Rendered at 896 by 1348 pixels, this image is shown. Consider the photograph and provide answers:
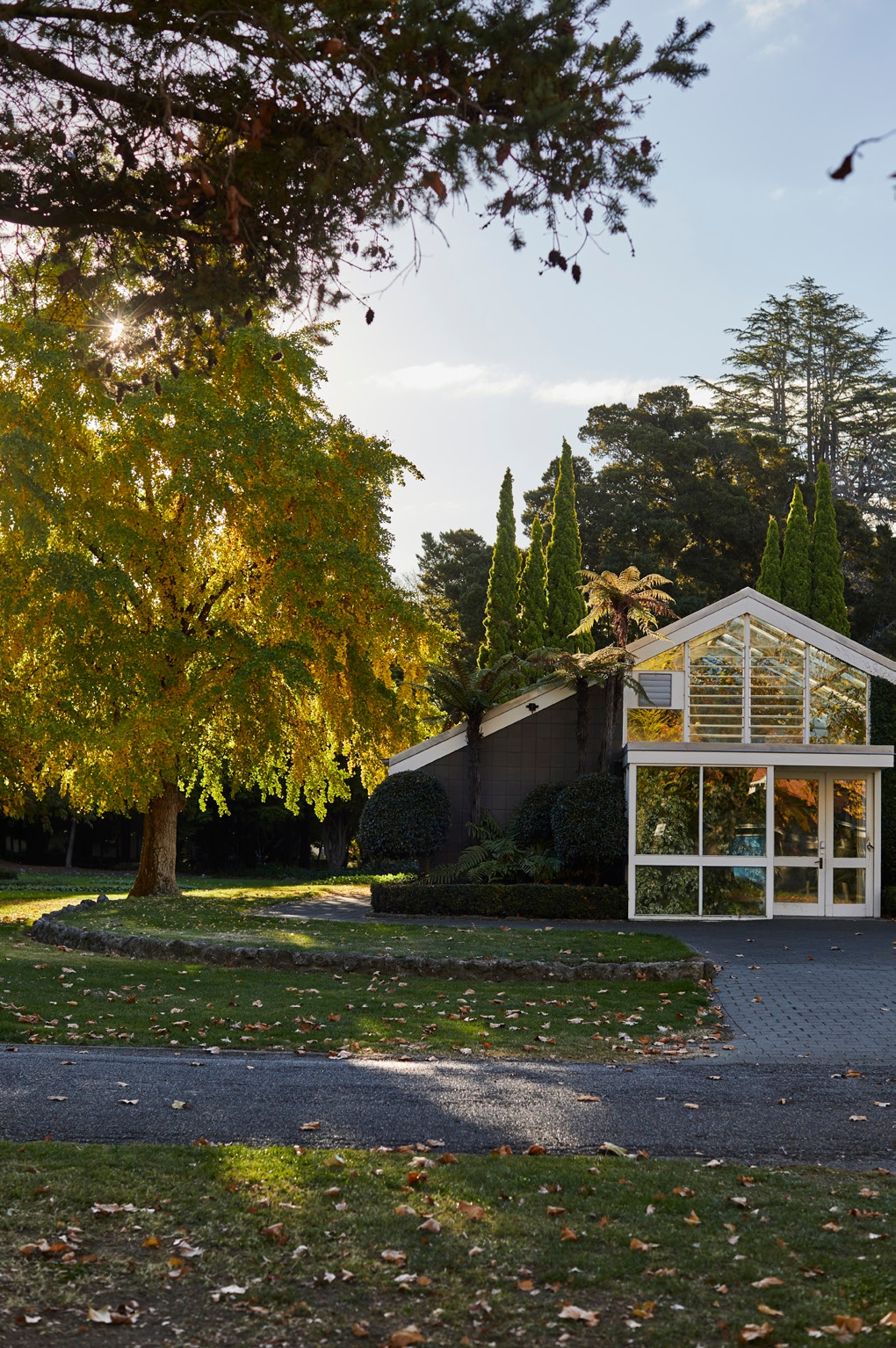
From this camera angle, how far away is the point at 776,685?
2202 cm

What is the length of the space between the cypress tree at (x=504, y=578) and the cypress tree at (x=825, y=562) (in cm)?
939

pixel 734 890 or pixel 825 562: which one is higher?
pixel 825 562

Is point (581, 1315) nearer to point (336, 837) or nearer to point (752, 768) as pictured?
point (752, 768)

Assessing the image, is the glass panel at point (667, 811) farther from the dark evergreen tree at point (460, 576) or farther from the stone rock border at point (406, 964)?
the dark evergreen tree at point (460, 576)

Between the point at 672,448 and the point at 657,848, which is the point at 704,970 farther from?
the point at 672,448

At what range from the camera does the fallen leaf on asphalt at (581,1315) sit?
432 centimetres

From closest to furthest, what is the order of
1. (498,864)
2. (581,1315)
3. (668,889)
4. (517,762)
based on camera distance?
(581,1315), (668,889), (498,864), (517,762)

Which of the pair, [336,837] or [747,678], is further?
[336,837]

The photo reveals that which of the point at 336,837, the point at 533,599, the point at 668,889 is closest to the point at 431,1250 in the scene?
the point at 668,889

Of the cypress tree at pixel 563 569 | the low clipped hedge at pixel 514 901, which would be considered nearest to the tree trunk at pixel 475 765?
the low clipped hedge at pixel 514 901

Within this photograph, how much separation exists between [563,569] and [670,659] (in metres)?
14.1

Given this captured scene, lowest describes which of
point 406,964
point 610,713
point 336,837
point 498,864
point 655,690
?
point 406,964

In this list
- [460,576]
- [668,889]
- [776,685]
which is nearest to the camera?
[668,889]

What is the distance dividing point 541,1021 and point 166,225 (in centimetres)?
804
